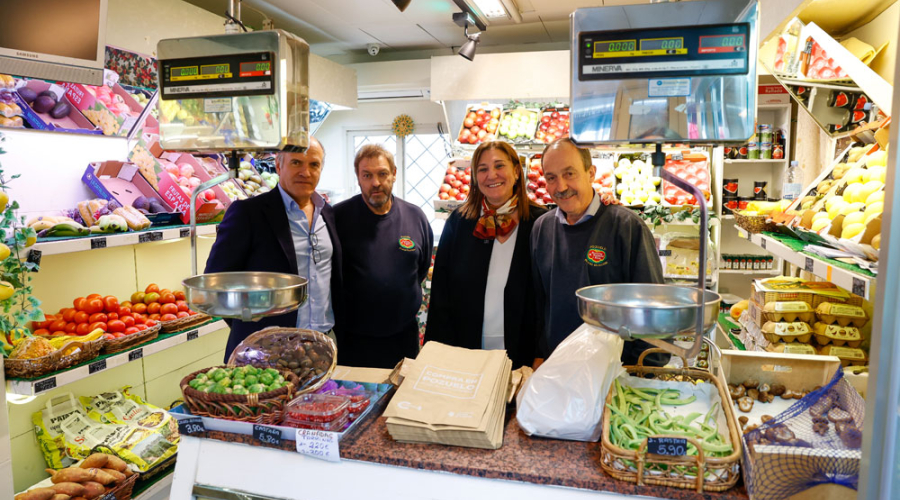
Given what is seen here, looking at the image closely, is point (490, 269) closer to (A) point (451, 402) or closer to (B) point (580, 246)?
(B) point (580, 246)

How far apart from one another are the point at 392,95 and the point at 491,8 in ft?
9.18

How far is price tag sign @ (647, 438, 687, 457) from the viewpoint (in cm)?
146

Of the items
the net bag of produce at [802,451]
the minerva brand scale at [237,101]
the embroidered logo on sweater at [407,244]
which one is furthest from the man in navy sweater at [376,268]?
the net bag of produce at [802,451]

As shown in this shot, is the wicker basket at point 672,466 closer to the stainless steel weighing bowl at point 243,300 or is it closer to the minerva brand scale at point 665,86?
the minerva brand scale at point 665,86

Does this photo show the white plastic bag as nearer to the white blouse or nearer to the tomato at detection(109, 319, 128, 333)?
the white blouse

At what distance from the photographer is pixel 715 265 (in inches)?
206

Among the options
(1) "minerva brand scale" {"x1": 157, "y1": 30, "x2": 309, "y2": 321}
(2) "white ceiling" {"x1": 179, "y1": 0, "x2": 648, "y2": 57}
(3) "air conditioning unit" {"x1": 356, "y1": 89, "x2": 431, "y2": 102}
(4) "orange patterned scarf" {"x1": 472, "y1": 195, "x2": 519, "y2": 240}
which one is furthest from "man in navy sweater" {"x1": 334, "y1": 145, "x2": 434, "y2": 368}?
(3) "air conditioning unit" {"x1": 356, "y1": 89, "x2": 431, "y2": 102}

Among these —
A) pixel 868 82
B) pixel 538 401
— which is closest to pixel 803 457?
pixel 538 401

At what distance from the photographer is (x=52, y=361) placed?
2.71 metres

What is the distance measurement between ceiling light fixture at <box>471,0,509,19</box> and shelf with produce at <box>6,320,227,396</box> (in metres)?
3.61

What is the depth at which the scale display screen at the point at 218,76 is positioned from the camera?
1.64m

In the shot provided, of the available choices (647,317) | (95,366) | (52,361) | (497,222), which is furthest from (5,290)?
(647,317)

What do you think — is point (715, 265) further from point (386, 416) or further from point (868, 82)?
point (386, 416)

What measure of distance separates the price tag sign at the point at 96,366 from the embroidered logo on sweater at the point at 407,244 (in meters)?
1.64
